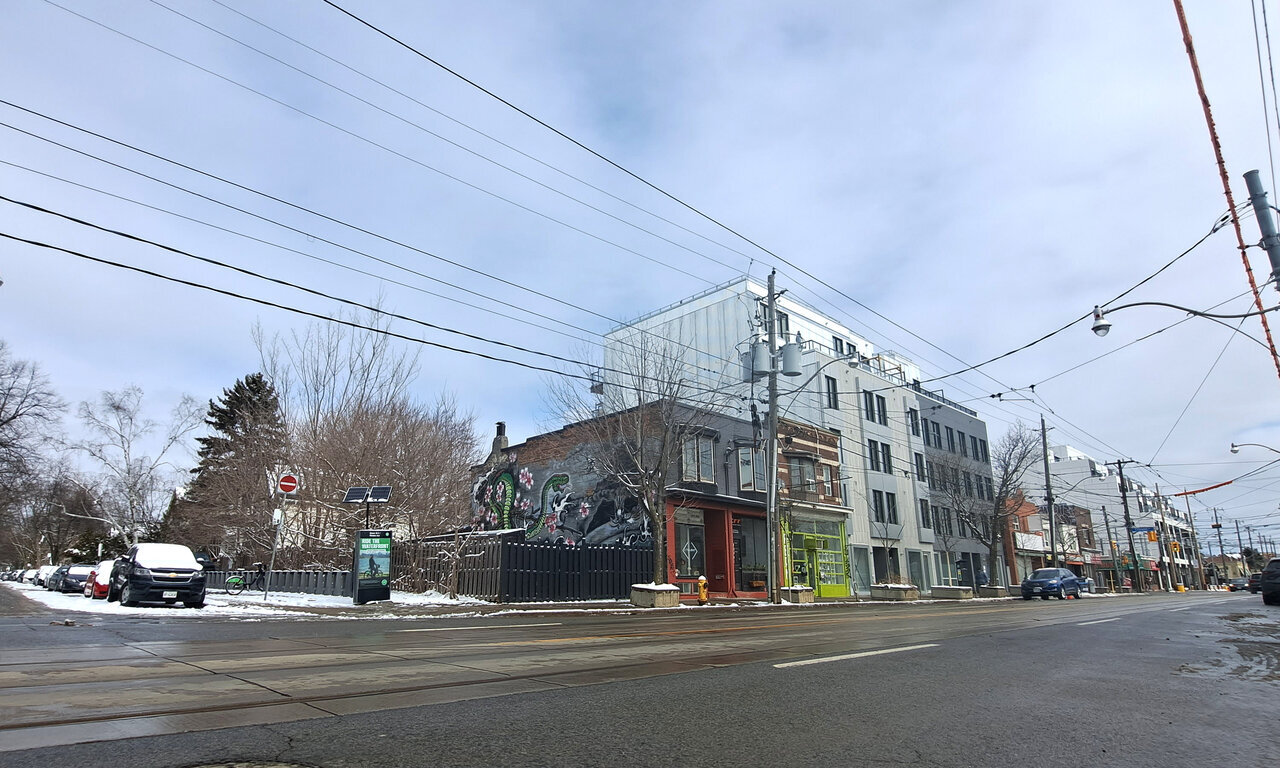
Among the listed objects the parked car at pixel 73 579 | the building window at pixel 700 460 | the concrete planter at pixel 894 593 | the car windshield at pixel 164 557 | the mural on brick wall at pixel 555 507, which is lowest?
the concrete planter at pixel 894 593

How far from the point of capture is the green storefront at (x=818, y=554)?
37125 mm

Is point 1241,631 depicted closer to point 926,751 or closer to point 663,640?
point 663,640

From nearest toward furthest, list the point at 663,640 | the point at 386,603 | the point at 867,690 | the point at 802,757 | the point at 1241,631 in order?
1. the point at 802,757
2. the point at 867,690
3. the point at 663,640
4. the point at 1241,631
5. the point at 386,603

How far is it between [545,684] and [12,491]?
46922mm

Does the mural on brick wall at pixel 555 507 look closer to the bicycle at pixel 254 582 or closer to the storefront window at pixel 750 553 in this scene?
the storefront window at pixel 750 553

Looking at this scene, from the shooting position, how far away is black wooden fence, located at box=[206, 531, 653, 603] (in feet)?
75.3

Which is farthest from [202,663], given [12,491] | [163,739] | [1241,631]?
[12,491]

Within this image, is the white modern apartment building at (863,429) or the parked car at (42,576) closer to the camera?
the white modern apartment building at (863,429)

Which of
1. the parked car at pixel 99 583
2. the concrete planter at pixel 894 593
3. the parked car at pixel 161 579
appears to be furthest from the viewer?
the concrete planter at pixel 894 593

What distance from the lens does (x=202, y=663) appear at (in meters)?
6.96

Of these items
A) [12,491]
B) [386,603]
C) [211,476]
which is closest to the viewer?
[386,603]

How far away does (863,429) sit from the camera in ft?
148

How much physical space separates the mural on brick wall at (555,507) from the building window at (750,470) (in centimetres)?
644

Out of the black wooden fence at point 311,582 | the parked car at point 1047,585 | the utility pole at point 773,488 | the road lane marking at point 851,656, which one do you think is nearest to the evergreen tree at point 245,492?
the black wooden fence at point 311,582
